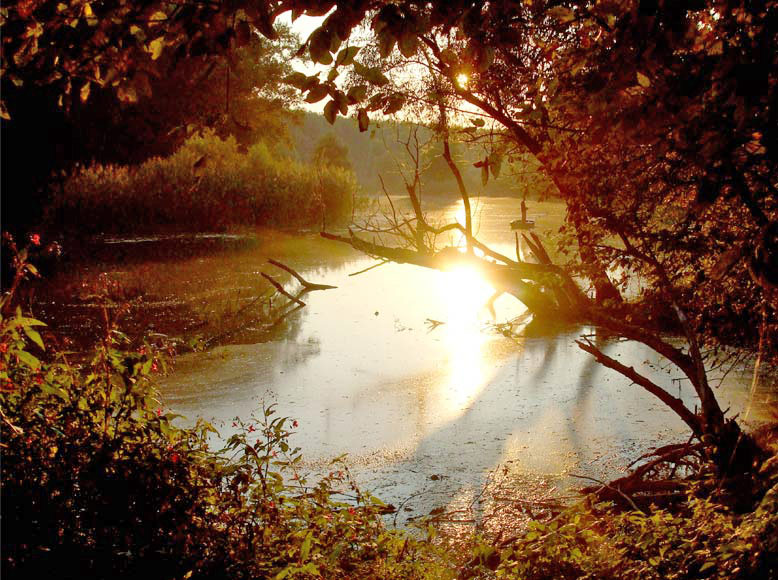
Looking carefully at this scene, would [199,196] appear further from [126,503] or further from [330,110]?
[330,110]

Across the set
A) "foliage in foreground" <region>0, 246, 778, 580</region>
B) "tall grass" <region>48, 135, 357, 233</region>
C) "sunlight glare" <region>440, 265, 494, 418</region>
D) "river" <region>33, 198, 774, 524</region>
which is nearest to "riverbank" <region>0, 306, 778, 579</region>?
"foliage in foreground" <region>0, 246, 778, 580</region>

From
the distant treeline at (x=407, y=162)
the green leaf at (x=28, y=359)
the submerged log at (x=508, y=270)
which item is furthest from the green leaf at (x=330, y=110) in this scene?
the submerged log at (x=508, y=270)

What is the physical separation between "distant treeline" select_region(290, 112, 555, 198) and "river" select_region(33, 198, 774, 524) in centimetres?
81

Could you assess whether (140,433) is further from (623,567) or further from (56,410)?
(623,567)

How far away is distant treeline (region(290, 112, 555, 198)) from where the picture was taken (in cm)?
737

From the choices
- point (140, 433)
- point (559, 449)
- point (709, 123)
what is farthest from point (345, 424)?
point (709, 123)

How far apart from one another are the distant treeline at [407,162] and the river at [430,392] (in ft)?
2.66

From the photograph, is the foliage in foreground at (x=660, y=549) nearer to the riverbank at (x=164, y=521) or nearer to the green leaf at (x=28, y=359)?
the riverbank at (x=164, y=521)

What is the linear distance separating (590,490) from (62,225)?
17.6m

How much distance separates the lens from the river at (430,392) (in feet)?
17.6

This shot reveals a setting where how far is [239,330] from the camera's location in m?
9.95

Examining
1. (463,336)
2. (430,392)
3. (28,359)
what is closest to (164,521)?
(28,359)

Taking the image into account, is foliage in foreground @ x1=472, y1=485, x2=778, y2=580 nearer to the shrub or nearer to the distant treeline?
the shrub

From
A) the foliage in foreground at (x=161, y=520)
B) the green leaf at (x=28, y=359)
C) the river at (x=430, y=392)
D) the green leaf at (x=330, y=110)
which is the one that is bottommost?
the river at (x=430, y=392)
